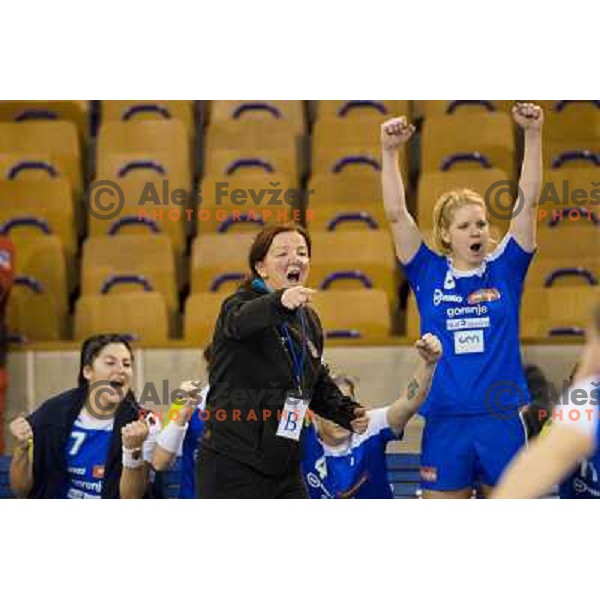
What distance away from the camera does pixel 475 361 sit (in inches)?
207

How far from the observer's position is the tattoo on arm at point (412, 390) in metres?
5.14

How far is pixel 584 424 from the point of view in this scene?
2.93 metres

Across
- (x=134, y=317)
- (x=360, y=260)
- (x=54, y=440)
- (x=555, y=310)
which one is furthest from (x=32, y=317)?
(x=555, y=310)

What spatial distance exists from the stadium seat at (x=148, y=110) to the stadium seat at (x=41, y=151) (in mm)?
332

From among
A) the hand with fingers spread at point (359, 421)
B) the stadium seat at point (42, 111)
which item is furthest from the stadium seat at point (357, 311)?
the stadium seat at point (42, 111)

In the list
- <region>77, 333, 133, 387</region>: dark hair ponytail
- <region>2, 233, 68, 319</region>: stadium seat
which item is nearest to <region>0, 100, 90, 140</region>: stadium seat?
<region>2, 233, 68, 319</region>: stadium seat

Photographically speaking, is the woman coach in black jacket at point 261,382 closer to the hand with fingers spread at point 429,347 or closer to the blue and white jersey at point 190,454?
the hand with fingers spread at point 429,347

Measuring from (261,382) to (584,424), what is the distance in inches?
76.4

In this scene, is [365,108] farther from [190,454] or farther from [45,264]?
[190,454]

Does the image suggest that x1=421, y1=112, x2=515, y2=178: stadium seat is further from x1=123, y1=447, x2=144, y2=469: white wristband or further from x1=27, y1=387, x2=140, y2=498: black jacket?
x1=123, y1=447, x2=144, y2=469: white wristband

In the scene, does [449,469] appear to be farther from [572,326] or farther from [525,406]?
[572,326]

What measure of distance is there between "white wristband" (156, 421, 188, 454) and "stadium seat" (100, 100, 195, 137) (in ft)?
9.12

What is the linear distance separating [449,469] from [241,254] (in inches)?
94.7

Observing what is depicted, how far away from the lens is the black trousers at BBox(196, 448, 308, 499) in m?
4.64
